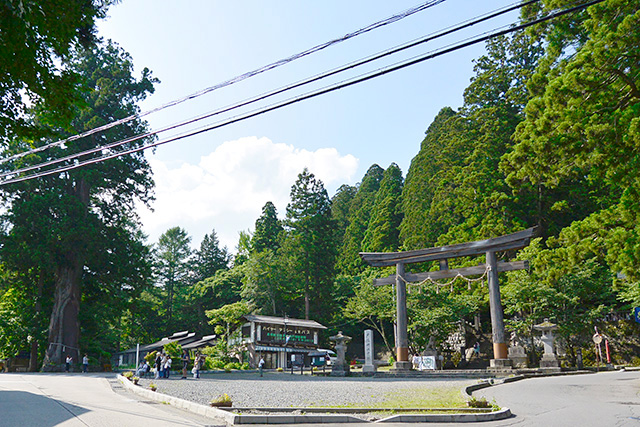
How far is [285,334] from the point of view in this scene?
121 ft

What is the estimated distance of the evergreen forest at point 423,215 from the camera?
1235cm

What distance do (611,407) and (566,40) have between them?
38.4 feet

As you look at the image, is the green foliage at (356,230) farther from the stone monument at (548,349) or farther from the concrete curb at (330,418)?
the concrete curb at (330,418)

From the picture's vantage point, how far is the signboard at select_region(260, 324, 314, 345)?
35.8 m

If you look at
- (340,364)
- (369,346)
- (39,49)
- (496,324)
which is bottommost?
(340,364)

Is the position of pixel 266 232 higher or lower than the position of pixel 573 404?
higher

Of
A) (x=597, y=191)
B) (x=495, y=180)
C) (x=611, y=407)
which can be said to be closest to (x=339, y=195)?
(x=495, y=180)

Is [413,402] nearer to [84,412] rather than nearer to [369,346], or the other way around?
[84,412]

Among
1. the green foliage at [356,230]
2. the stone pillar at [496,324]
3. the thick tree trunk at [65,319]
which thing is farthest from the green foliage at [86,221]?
the green foliage at [356,230]

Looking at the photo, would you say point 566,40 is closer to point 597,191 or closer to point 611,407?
point 611,407

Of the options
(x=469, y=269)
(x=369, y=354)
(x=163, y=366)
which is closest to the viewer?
(x=163, y=366)

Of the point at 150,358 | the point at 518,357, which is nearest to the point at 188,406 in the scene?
the point at 518,357

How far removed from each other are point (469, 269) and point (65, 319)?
79.8ft

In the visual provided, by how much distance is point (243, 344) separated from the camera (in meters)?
36.1
